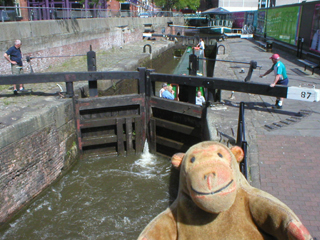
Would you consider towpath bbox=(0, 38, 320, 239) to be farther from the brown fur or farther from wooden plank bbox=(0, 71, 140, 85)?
the brown fur

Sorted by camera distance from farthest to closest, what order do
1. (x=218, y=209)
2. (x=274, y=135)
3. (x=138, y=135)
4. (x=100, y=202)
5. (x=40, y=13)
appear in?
(x=40, y=13) < (x=138, y=135) < (x=100, y=202) < (x=274, y=135) < (x=218, y=209)

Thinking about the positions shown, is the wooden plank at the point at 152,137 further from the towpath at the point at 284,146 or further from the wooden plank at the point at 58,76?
the towpath at the point at 284,146

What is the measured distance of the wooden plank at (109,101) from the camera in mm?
7848

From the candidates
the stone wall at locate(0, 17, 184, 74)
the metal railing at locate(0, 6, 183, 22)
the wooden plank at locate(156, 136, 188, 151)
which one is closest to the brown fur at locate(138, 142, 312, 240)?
the wooden plank at locate(156, 136, 188, 151)

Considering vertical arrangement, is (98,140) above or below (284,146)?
below

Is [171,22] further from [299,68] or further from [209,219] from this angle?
[209,219]

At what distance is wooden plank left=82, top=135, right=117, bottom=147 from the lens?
324 inches

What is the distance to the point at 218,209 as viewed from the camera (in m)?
2.66

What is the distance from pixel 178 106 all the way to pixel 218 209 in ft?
17.5

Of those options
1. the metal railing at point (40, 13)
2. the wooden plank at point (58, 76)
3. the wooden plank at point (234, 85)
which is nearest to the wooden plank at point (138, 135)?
the wooden plank at point (58, 76)

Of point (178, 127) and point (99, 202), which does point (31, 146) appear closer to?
point (99, 202)

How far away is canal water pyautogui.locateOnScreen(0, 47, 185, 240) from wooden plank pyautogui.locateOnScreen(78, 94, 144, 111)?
1.43 m

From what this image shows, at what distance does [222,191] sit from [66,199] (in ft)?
16.8

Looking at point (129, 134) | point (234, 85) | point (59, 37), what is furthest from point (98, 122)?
point (59, 37)
